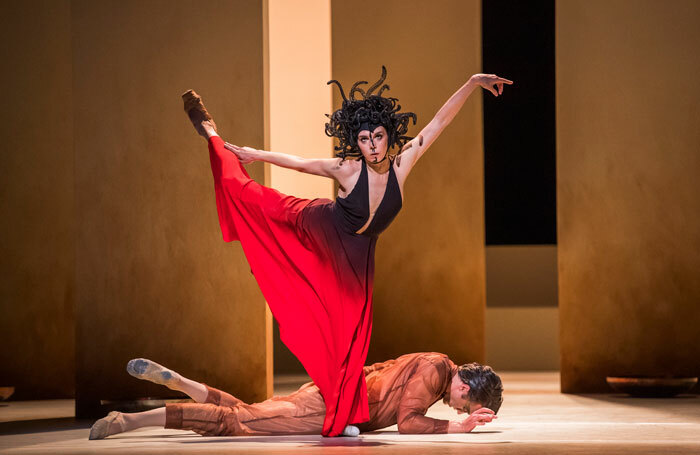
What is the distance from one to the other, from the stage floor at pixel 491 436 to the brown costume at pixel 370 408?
6 centimetres

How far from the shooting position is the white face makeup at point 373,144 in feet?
13.8

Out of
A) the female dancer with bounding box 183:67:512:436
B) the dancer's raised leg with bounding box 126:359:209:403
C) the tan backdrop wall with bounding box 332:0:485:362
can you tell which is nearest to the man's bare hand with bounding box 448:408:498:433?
the female dancer with bounding box 183:67:512:436

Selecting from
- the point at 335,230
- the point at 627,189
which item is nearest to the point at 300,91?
the point at 627,189

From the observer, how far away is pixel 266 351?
5547 mm

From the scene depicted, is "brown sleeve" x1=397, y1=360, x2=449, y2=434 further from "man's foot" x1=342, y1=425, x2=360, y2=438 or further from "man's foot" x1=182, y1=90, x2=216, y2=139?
"man's foot" x1=182, y1=90, x2=216, y2=139

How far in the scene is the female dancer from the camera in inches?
166

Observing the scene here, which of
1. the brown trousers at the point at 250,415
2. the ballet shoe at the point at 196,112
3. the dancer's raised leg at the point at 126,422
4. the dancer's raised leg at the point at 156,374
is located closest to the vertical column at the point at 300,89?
the ballet shoe at the point at 196,112

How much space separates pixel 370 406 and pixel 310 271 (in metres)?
0.68

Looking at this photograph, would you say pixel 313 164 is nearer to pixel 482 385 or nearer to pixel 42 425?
pixel 482 385

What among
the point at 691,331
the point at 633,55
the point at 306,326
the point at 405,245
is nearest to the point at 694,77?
the point at 633,55

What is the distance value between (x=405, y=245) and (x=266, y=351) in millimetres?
2370

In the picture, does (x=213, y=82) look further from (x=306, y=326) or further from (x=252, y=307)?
(x=306, y=326)

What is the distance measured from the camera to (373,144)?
4.21m

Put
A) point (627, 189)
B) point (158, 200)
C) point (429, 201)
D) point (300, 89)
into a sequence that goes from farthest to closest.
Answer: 1. point (429, 201)
2. point (300, 89)
3. point (627, 189)
4. point (158, 200)
